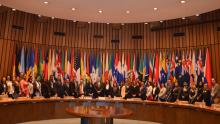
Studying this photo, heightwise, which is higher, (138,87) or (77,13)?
(77,13)

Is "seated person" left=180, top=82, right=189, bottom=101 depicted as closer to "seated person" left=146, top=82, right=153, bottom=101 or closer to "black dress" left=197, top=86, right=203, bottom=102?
"black dress" left=197, top=86, right=203, bottom=102

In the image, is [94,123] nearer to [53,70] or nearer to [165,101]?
[165,101]

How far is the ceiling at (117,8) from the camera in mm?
8906

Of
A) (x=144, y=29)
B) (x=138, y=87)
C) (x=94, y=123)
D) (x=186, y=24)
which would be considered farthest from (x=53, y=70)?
(x=186, y=24)

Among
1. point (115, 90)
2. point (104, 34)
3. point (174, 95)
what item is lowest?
point (174, 95)

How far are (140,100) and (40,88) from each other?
173 inches

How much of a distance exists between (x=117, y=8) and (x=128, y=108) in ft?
13.5

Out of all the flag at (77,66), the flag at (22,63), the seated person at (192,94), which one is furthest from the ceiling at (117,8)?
the seated person at (192,94)

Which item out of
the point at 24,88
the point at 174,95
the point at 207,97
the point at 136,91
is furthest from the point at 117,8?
the point at 24,88

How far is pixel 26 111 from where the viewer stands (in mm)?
8570

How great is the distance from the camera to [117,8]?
31.7 ft

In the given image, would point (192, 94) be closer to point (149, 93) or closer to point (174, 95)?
point (174, 95)

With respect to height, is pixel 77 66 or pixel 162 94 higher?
pixel 77 66

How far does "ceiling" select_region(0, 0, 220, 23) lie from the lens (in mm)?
8906
